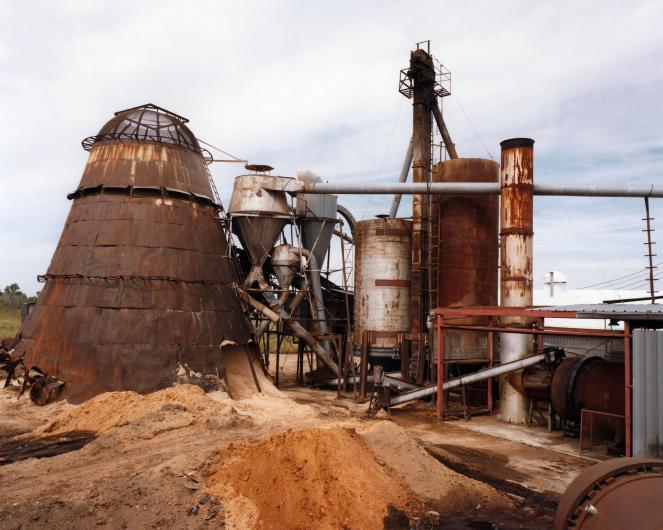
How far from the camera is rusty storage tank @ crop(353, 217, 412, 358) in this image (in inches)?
955

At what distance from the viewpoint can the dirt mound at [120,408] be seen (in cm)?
1562

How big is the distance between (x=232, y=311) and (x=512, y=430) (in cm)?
1121

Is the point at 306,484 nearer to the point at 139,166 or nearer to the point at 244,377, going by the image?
the point at 244,377

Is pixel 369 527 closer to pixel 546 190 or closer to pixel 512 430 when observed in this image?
pixel 512 430

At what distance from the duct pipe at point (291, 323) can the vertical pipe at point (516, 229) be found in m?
8.70

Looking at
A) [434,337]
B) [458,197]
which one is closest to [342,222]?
[458,197]

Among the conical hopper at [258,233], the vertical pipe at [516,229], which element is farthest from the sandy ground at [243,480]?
the conical hopper at [258,233]

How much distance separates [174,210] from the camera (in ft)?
68.6

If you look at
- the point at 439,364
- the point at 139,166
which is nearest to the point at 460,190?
the point at 439,364

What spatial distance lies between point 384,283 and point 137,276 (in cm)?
1067

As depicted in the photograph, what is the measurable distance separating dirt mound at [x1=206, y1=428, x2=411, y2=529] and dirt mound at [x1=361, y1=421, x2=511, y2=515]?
14.1 inches

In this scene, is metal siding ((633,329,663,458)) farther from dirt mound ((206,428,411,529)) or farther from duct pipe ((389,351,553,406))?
dirt mound ((206,428,411,529))

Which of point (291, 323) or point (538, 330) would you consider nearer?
point (538, 330)

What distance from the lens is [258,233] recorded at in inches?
961
